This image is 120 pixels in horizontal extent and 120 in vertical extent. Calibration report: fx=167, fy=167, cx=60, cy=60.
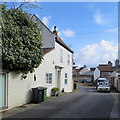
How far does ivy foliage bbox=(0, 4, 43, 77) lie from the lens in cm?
915

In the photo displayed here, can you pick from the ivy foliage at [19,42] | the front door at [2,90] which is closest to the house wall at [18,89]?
the front door at [2,90]

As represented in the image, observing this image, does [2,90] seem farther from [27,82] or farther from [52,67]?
[52,67]

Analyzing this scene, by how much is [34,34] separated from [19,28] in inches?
53.0

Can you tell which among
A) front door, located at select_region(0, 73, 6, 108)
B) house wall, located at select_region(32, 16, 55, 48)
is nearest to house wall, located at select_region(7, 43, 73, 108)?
front door, located at select_region(0, 73, 6, 108)

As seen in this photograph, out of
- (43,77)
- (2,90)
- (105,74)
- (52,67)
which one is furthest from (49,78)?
(105,74)

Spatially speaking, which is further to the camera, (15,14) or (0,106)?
(15,14)

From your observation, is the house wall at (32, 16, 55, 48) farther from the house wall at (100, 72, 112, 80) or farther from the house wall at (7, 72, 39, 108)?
the house wall at (100, 72, 112, 80)

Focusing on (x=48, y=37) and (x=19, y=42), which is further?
(x=48, y=37)

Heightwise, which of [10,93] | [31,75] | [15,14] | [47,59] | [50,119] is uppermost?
[15,14]

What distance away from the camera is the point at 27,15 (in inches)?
440

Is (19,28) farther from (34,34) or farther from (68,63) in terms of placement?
(68,63)

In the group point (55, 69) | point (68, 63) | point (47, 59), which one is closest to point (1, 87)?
point (47, 59)

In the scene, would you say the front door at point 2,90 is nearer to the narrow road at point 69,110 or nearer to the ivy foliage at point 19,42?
the ivy foliage at point 19,42

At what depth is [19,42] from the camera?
9.99 metres
